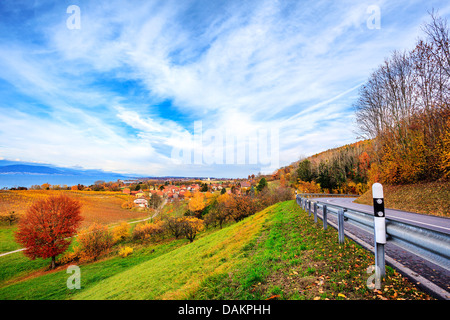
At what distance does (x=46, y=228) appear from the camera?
28.4m

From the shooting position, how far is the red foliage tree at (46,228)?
27.5 meters

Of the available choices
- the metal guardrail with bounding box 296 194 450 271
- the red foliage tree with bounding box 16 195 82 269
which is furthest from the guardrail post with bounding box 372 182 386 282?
the red foliage tree with bounding box 16 195 82 269

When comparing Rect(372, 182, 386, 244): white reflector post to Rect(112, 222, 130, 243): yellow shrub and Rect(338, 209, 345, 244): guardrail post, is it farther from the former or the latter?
Rect(112, 222, 130, 243): yellow shrub

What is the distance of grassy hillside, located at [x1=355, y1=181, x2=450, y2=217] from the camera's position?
11698 mm

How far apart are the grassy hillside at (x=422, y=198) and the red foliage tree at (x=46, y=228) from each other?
43.3 m

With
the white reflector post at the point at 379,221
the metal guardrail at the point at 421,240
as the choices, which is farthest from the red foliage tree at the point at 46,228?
the metal guardrail at the point at 421,240

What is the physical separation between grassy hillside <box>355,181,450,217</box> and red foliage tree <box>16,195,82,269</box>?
43312mm

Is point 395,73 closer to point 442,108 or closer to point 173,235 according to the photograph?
point 442,108

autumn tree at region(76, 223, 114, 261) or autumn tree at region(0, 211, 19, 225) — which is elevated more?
autumn tree at region(0, 211, 19, 225)

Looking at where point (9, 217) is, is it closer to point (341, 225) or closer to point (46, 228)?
point (46, 228)

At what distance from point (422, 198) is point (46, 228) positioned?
148ft

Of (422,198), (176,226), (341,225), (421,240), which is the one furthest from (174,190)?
(421,240)
